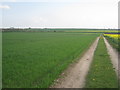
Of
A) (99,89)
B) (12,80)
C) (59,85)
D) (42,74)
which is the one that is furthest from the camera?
(42,74)

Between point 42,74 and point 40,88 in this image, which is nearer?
point 40,88

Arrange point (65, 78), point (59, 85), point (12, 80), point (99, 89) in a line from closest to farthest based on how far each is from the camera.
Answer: point (99, 89)
point (59, 85)
point (12, 80)
point (65, 78)

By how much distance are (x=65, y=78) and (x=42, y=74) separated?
1534mm

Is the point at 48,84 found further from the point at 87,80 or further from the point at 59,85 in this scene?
the point at 87,80

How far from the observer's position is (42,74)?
8.56 m

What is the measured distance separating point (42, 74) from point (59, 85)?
1958mm

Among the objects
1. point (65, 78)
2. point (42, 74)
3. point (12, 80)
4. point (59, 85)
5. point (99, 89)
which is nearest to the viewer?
point (99, 89)

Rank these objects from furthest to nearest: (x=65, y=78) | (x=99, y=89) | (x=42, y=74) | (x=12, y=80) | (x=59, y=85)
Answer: (x=42, y=74), (x=65, y=78), (x=12, y=80), (x=59, y=85), (x=99, y=89)

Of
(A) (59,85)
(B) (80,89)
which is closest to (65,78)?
(A) (59,85)

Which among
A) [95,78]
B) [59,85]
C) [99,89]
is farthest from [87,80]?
[59,85]

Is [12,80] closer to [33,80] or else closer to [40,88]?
[33,80]

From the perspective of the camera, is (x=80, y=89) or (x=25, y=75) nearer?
(x=80, y=89)

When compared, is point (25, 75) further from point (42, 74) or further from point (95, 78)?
point (95, 78)

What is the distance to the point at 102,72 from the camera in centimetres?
896
